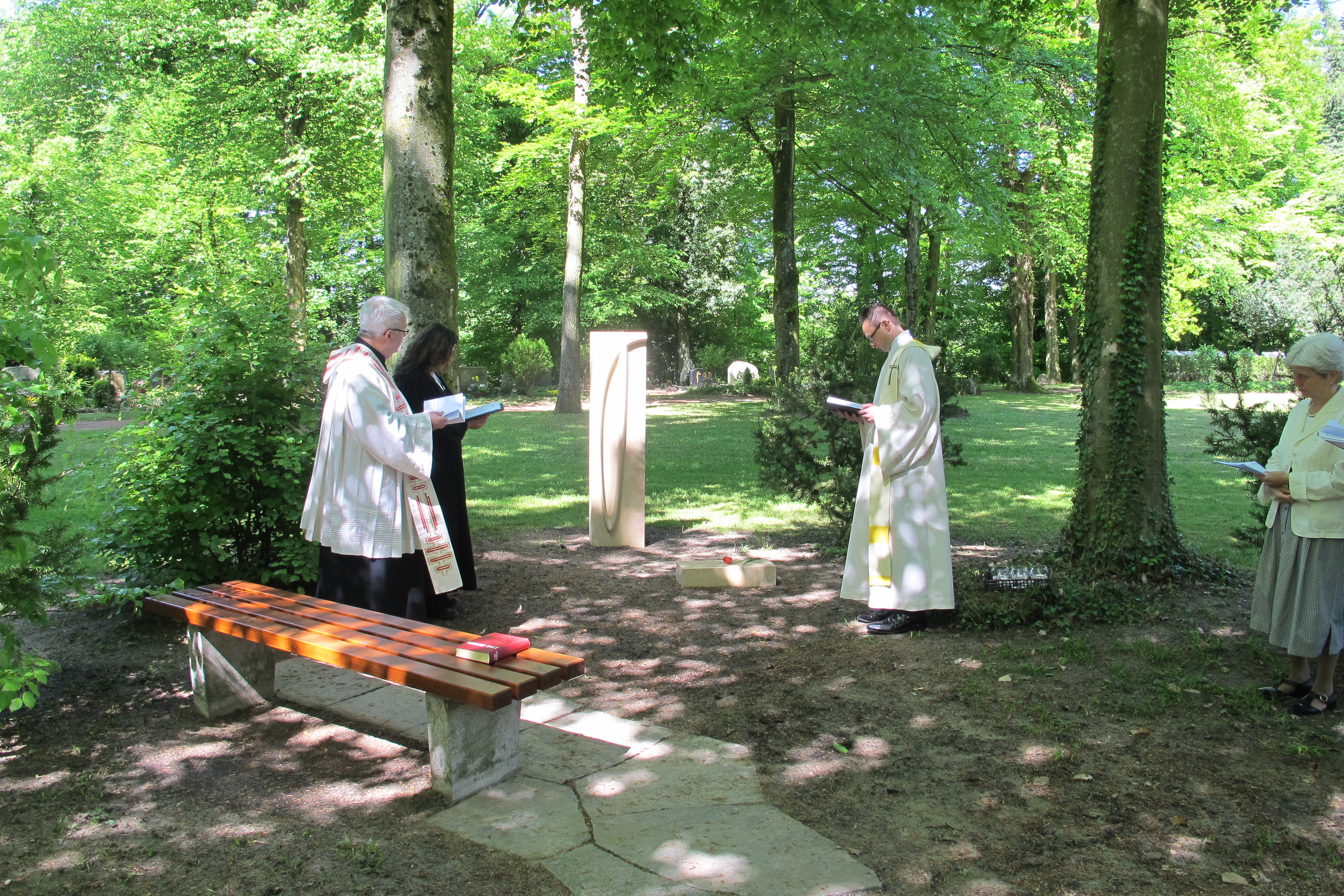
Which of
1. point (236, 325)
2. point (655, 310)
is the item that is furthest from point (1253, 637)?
point (655, 310)

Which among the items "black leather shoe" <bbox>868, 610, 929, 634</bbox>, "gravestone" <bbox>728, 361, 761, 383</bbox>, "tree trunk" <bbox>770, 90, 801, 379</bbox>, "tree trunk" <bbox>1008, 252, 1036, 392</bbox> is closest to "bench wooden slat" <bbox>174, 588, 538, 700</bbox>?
"black leather shoe" <bbox>868, 610, 929, 634</bbox>

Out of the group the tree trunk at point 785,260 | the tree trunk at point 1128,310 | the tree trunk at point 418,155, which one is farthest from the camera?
the tree trunk at point 785,260

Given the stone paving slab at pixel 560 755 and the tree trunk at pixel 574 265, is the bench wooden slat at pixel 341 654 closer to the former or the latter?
the stone paving slab at pixel 560 755

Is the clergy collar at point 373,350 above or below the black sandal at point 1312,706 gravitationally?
above

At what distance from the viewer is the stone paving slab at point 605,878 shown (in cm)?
290

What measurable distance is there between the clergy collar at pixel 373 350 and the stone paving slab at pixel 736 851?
2.50 metres

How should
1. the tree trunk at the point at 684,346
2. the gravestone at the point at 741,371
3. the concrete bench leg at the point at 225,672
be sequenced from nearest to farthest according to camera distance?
the concrete bench leg at the point at 225,672 → the gravestone at the point at 741,371 → the tree trunk at the point at 684,346

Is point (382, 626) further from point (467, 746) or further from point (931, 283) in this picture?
point (931, 283)

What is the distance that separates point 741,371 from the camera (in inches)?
1320

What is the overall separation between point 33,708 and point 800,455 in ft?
19.3

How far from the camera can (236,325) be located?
591 centimetres

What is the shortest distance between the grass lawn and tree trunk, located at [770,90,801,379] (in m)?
1.92

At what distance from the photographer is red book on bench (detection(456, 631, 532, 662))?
139 inches

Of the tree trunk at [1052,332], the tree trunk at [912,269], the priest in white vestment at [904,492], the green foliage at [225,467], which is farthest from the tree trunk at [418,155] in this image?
the tree trunk at [1052,332]
